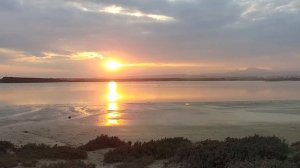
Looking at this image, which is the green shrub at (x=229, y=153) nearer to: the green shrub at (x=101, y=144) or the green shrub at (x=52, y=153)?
the green shrub at (x=52, y=153)

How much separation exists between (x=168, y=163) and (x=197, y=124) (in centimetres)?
1401

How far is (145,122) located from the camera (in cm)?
2694

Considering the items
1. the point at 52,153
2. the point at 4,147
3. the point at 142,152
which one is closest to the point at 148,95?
the point at 4,147

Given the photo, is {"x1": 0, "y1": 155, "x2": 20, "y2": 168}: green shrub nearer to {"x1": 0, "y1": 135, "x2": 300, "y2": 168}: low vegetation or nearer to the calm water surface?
{"x1": 0, "y1": 135, "x2": 300, "y2": 168}: low vegetation

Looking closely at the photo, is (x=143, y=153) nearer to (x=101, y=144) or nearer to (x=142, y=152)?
(x=142, y=152)

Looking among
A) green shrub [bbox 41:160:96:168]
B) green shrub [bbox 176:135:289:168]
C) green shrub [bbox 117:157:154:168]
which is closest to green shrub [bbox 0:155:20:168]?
green shrub [bbox 41:160:96:168]

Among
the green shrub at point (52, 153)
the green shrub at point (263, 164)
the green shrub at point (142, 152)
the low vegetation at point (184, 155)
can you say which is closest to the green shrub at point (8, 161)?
the low vegetation at point (184, 155)

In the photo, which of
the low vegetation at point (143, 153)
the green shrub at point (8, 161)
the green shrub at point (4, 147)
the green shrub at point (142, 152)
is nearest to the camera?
the green shrub at point (8, 161)

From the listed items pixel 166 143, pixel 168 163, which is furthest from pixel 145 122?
pixel 168 163

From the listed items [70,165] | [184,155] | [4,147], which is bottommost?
[4,147]

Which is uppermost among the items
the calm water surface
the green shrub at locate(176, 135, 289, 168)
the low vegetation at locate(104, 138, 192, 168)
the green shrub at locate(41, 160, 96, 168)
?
the green shrub at locate(176, 135, 289, 168)

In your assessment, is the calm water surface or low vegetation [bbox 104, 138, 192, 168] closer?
low vegetation [bbox 104, 138, 192, 168]

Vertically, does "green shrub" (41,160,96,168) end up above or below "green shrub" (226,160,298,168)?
below

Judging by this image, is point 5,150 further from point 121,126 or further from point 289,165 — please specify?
point 121,126
